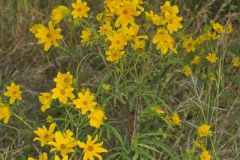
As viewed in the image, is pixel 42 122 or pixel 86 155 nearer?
pixel 86 155

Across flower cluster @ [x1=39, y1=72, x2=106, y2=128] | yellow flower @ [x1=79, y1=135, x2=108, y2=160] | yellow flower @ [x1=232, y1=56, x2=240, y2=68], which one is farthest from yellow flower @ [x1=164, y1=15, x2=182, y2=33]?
yellow flower @ [x1=232, y1=56, x2=240, y2=68]

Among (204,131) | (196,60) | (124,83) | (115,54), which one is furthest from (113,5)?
(196,60)

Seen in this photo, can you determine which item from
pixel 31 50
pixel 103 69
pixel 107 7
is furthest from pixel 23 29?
pixel 107 7

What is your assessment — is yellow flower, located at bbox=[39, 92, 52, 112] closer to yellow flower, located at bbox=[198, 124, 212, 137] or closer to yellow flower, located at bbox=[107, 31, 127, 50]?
yellow flower, located at bbox=[107, 31, 127, 50]

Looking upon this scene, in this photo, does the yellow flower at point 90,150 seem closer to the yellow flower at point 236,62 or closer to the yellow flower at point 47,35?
the yellow flower at point 47,35

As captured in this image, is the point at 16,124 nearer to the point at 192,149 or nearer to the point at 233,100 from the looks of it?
the point at 192,149

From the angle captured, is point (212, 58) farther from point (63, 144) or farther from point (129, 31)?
point (63, 144)

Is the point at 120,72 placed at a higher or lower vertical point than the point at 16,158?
higher
